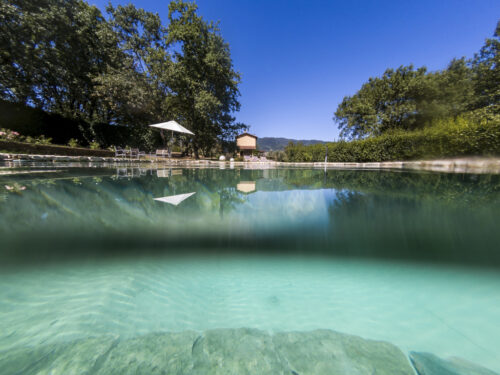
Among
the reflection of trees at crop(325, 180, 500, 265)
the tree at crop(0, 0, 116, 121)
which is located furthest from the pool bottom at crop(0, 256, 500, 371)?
the tree at crop(0, 0, 116, 121)

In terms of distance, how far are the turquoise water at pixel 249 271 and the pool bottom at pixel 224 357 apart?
0.06m

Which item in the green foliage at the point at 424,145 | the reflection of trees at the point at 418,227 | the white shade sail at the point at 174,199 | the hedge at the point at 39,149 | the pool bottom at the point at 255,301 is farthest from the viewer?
the hedge at the point at 39,149

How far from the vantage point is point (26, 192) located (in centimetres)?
261

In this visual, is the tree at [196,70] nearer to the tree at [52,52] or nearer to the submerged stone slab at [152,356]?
the tree at [52,52]

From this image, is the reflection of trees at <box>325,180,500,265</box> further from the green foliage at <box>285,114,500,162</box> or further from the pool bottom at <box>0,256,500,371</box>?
the green foliage at <box>285,114,500,162</box>

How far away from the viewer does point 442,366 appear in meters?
0.78

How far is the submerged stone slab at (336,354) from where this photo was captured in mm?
761

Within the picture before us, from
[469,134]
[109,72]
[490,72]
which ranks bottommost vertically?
[469,134]

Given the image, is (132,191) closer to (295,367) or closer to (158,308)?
(158,308)

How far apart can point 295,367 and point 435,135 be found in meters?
11.0

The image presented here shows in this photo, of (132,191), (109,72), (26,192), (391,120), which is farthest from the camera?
(391,120)

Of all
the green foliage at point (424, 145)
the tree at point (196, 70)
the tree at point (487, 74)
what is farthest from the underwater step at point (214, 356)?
the tree at point (487, 74)

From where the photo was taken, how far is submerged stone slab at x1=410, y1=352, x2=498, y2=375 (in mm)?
754

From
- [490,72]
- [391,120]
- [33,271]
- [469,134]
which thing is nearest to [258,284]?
[33,271]
